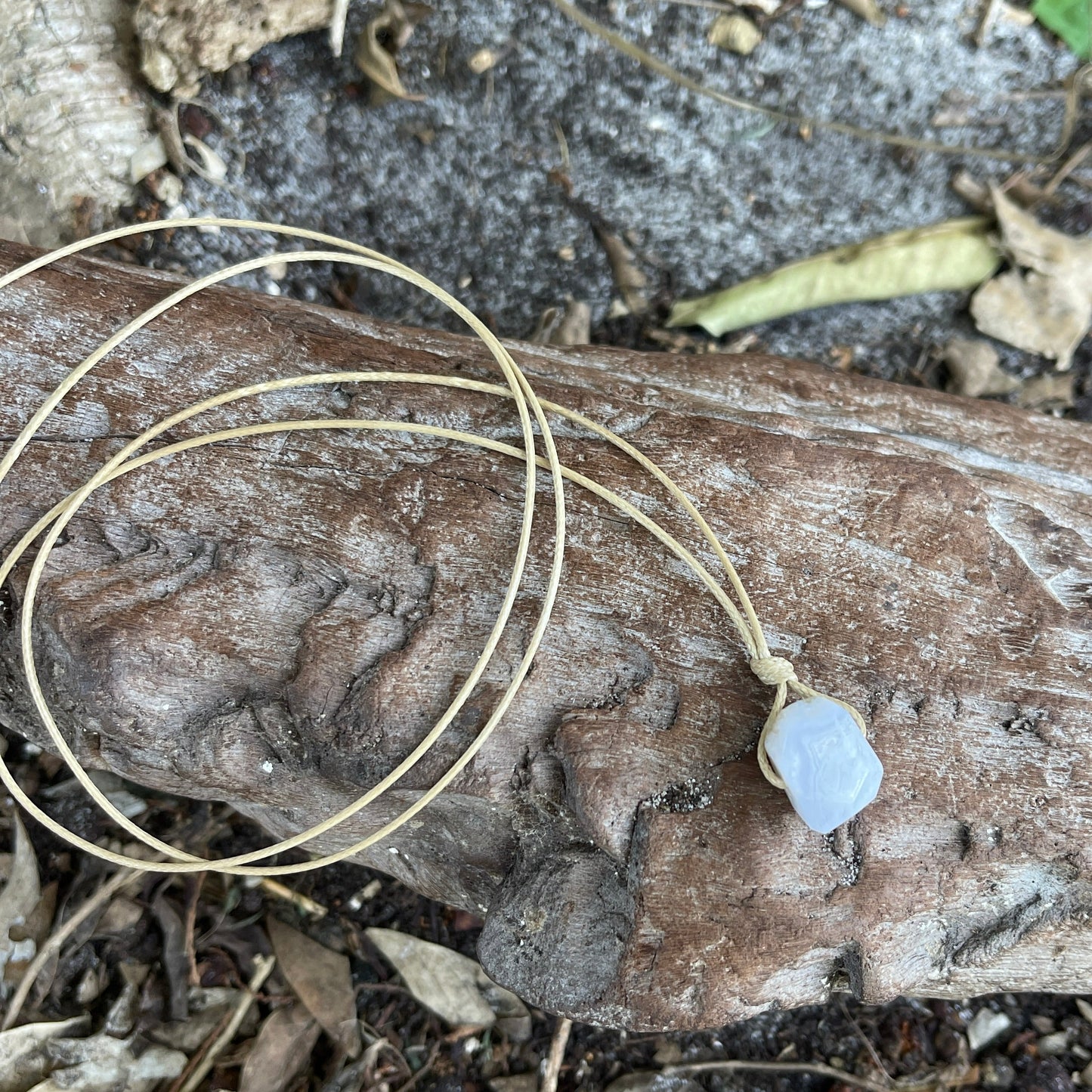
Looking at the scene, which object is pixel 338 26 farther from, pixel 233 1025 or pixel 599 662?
pixel 233 1025

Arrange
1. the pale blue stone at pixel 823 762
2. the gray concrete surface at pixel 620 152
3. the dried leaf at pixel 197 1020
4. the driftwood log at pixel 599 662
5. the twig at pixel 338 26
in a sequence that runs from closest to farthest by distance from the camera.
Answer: the pale blue stone at pixel 823 762, the driftwood log at pixel 599 662, the dried leaf at pixel 197 1020, the twig at pixel 338 26, the gray concrete surface at pixel 620 152

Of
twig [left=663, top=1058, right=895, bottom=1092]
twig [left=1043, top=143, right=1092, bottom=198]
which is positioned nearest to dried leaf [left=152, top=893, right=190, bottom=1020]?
twig [left=663, top=1058, right=895, bottom=1092]

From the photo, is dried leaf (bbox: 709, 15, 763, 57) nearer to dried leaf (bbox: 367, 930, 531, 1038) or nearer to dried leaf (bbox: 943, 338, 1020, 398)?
dried leaf (bbox: 943, 338, 1020, 398)

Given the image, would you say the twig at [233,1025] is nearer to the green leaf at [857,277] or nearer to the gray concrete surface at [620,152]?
the gray concrete surface at [620,152]

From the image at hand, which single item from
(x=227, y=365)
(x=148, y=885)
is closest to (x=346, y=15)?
(x=227, y=365)

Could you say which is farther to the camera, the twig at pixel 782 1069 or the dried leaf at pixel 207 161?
the dried leaf at pixel 207 161

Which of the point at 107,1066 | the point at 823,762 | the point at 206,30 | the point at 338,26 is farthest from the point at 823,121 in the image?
the point at 107,1066

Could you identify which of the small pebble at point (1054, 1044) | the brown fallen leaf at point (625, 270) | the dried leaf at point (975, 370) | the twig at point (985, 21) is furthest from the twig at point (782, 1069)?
the twig at point (985, 21)

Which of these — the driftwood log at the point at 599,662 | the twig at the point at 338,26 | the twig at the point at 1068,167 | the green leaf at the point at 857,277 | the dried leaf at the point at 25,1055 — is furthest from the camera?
the twig at the point at 1068,167
